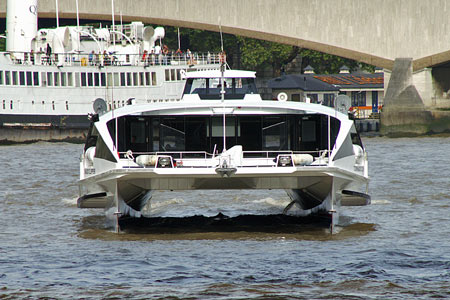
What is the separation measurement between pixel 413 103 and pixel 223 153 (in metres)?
53.3

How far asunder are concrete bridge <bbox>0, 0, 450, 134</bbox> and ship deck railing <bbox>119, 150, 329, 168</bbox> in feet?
163

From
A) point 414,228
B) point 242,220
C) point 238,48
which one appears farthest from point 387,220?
point 238,48

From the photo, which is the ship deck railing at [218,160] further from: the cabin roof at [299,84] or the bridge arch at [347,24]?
the cabin roof at [299,84]

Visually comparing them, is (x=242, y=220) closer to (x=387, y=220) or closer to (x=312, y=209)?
(x=312, y=209)

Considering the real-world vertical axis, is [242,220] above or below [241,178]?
below

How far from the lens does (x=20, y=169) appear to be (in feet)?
134

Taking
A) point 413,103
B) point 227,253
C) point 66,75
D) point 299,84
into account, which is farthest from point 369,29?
point 227,253

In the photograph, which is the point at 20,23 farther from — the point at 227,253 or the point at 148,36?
the point at 227,253

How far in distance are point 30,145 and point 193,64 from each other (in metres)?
15.8

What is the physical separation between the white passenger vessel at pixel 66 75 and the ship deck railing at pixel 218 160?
43.6 meters

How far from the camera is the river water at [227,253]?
49.5ft

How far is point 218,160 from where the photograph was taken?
1995 centimetres

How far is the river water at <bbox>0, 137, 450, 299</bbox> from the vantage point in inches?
594

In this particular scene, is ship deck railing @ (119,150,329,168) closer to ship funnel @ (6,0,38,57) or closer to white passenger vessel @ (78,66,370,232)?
white passenger vessel @ (78,66,370,232)
